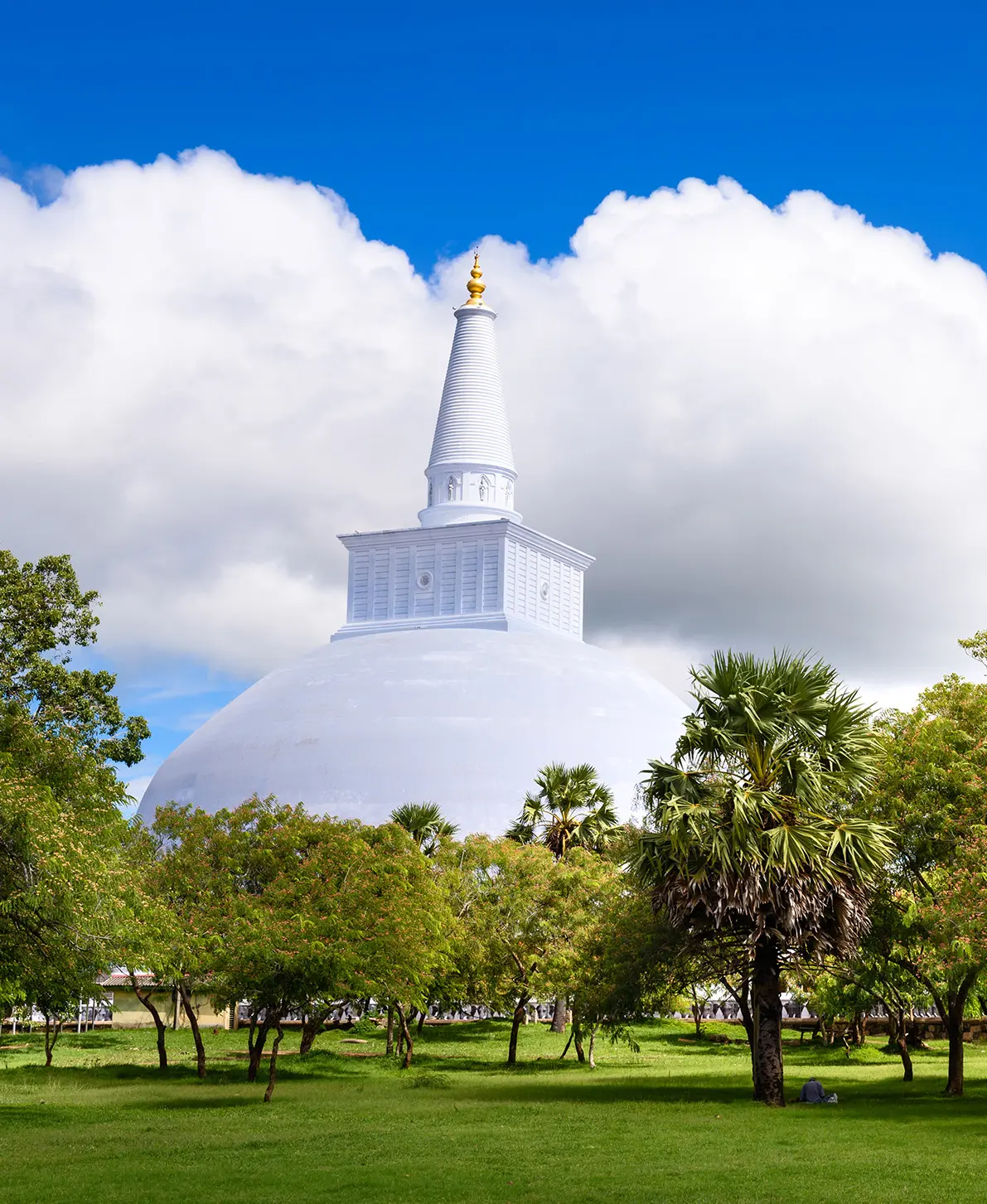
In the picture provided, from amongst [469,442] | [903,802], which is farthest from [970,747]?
[469,442]

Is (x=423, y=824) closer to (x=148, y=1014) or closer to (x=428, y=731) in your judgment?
(x=428, y=731)

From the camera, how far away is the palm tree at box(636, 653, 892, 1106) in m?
24.7

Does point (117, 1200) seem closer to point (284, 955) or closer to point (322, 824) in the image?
point (284, 955)

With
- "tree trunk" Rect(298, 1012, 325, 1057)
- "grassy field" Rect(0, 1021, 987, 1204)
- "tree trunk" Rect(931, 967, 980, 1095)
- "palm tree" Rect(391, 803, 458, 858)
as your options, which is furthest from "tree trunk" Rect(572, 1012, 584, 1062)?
"palm tree" Rect(391, 803, 458, 858)

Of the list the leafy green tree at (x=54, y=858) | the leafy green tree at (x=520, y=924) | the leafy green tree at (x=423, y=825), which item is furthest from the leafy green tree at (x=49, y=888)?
A: the leafy green tree at (x=423, y=825)

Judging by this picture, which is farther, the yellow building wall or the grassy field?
the yellow building wall

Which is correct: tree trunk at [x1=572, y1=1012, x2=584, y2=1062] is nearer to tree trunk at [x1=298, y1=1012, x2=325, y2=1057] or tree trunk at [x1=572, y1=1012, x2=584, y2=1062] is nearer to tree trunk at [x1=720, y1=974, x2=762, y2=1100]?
tree trunk at [x1=720, y1=974, x2=762, y2=1100]

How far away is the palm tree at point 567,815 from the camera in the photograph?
1804 inches

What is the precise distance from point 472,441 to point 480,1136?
4684cm

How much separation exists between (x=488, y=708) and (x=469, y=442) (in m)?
15.4

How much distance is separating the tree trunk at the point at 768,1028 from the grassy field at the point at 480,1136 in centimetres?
48

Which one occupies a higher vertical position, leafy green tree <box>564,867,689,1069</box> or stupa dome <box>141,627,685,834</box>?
stupa dome <box>141,627,685,834</box>

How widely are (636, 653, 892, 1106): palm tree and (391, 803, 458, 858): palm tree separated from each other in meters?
20.8

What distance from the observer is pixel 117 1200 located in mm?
15953
